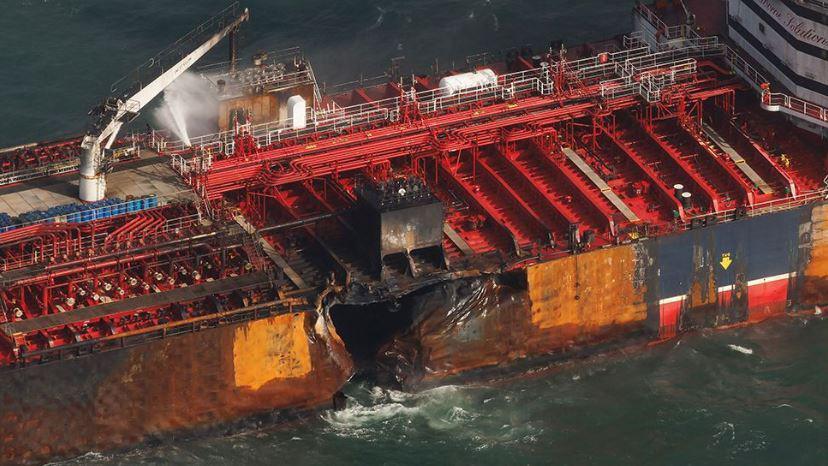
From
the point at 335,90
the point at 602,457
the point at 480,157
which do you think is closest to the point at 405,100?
the point at 480,157

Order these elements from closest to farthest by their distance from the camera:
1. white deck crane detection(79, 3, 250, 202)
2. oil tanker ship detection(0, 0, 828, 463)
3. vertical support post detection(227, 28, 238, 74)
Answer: oil tanker ship detection(0, 0, 828, 463)
white deck crane detection(79, 3, 250, 202)
vertical support post detection(227, 28, 238, 74)

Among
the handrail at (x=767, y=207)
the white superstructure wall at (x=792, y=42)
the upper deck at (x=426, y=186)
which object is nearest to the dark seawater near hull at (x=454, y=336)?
the handrail at (x=767, y=207)

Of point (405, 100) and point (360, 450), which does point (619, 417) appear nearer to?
point (360, 450)

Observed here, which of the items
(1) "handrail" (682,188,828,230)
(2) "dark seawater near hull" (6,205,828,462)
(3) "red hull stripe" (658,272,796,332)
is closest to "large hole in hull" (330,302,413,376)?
(2) "dark seawater near hull" (6,205,828,462)

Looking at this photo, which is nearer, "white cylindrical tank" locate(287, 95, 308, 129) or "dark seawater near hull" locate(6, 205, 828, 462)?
"dark seawater near hull" locate(6, 205, 828, 462)

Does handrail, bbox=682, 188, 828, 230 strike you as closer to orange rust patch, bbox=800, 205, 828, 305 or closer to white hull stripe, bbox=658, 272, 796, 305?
orange rust patch, bbox=800, 205, 828, 305

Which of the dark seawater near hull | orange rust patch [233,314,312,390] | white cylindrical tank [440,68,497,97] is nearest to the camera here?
the dark seawater near hull

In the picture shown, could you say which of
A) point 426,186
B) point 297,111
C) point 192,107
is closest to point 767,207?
point 426,186

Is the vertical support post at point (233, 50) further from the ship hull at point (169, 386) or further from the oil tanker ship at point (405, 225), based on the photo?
the ship hull at point (169, 386)

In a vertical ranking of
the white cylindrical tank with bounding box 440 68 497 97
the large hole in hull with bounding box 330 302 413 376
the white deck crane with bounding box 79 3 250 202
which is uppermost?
the white cylindrical tank with bounding box 440 68 497 97
